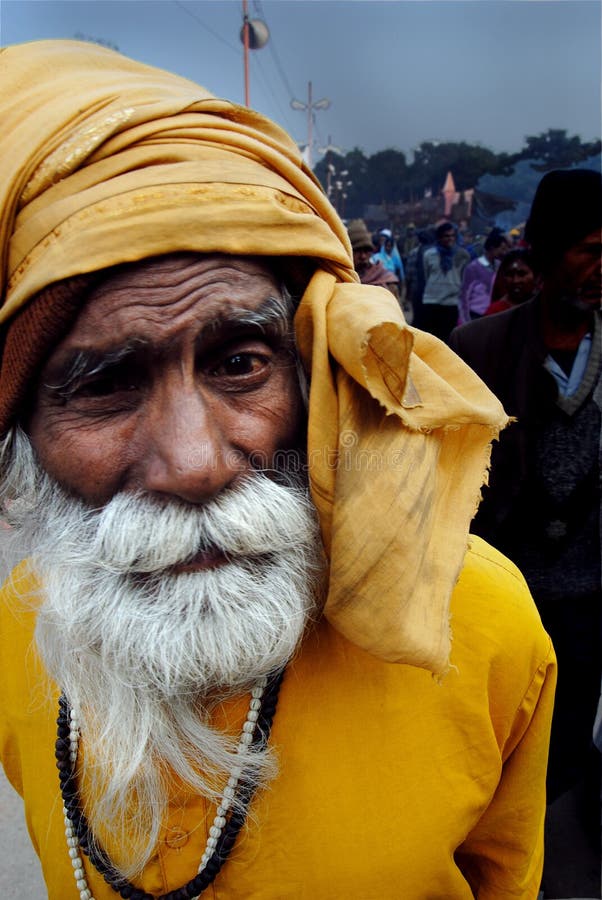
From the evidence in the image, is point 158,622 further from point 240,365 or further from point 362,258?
point 362,258

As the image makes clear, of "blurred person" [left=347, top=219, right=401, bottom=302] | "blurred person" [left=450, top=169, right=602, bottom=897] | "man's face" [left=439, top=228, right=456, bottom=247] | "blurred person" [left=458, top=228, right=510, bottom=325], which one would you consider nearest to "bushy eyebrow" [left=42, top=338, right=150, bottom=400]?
"blurred person" [left=450, top=169, right=602, bottom=897]

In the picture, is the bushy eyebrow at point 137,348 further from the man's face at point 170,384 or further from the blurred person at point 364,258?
the blurred person at point 364,258

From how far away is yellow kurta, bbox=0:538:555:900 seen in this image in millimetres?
1131

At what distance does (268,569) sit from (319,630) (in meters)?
0.20

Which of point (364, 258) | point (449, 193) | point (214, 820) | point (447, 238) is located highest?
point (214, 820)

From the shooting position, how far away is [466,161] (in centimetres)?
4319

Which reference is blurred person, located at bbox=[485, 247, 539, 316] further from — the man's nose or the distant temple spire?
the distant temple spire

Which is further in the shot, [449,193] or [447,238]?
[449,193]

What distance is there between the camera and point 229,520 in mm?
1088

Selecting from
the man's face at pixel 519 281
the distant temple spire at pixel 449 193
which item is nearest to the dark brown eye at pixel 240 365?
the man's face at pixel 519 281

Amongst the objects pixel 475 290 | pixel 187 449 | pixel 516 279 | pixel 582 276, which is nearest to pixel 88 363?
Result: pixel 187 449

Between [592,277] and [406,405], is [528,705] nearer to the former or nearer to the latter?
[406,405]

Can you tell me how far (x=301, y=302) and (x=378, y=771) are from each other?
852mm

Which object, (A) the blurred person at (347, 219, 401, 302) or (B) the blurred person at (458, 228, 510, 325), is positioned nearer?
(A) the blurred person at (347, 219, 401, 302)
